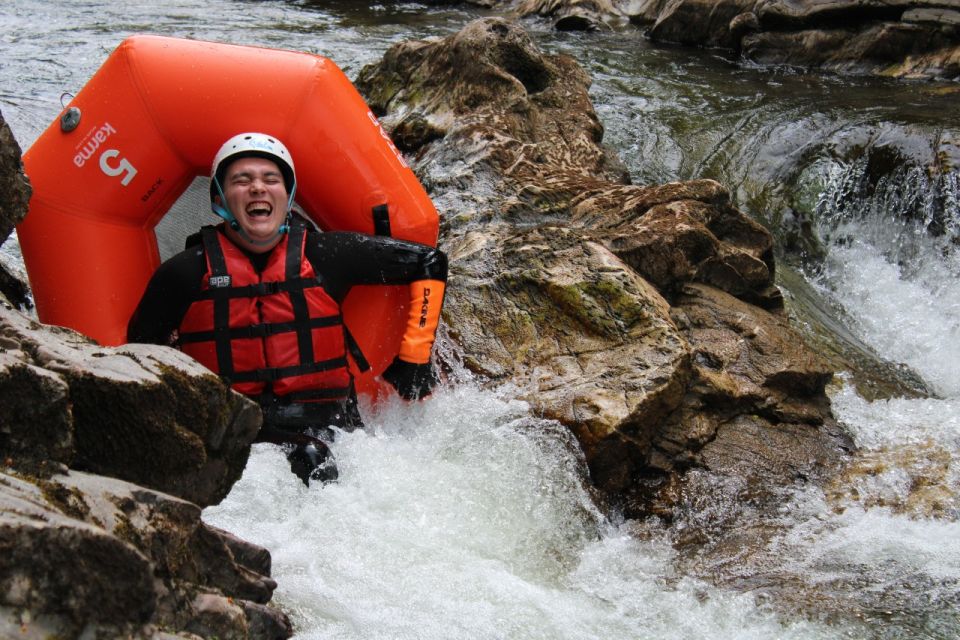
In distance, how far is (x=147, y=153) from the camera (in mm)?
4207

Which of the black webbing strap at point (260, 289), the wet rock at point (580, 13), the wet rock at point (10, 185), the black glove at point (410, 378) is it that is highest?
the wet rock at point (580, 13)

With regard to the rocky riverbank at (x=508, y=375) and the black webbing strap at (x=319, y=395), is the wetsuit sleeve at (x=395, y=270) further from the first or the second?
the rocky riverbank at (x=508, y=375)

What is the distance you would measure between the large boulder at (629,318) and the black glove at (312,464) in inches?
40.3

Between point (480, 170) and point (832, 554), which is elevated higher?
point (480, 170)

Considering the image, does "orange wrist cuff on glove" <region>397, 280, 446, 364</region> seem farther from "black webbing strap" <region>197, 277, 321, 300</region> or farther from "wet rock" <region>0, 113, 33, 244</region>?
"wet rock" <region>0, 113, 33, 244</region>

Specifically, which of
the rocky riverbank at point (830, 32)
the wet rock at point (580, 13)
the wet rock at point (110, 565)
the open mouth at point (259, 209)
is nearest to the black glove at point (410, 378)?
the open mouth at point (259, 209)

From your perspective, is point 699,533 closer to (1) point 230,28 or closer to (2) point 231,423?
(2) point 231,423

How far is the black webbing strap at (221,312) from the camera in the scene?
3850mm

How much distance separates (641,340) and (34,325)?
2.81 m

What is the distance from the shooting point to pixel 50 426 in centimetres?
200

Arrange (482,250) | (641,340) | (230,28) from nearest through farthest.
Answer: (641,340) → (482,250) → (230,28)

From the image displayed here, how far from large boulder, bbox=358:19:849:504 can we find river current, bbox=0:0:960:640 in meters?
0.22

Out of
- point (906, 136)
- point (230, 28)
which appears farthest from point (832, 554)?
point (230, 28)

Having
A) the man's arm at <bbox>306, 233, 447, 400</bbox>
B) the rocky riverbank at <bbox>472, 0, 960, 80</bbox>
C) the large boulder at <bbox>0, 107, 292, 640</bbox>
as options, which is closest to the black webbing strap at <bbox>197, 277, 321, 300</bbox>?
the man's arm at <bbox>306, 233, 447, 400</bbox>
